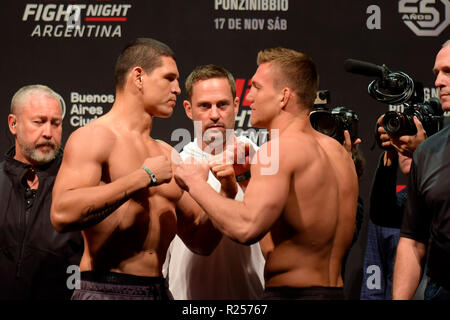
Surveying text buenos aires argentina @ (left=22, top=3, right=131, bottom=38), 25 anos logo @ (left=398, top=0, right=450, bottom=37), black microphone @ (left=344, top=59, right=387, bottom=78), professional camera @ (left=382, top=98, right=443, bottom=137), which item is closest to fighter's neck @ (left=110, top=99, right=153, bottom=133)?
black microphone @ (left=344, top=59, right=387, bottom=78)

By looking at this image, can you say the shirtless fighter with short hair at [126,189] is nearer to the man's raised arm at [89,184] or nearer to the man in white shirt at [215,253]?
the man's raised arm at [89,184]

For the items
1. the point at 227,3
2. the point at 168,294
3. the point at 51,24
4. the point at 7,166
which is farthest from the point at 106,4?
the point at 168,294

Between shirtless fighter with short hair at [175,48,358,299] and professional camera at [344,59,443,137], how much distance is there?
0.30 meters

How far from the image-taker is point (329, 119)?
2.63 meters

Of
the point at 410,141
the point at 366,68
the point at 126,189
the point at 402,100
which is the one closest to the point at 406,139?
the point at 410,141

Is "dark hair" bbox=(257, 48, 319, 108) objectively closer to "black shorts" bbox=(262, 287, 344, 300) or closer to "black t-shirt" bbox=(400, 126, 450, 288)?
"black t-shirt" bbox=(400, 126, 450, 288)

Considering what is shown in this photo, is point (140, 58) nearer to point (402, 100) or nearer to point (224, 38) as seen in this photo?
point (402, 100)

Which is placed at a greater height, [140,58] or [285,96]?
[140,58]

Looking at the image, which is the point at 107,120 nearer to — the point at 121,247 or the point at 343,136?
the point at 121,247

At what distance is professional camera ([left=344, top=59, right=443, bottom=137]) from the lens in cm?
239

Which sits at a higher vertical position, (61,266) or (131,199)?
(131,199)

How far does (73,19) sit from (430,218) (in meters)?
2.56

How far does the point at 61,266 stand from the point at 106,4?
1.75 m

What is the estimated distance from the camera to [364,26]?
371cm
